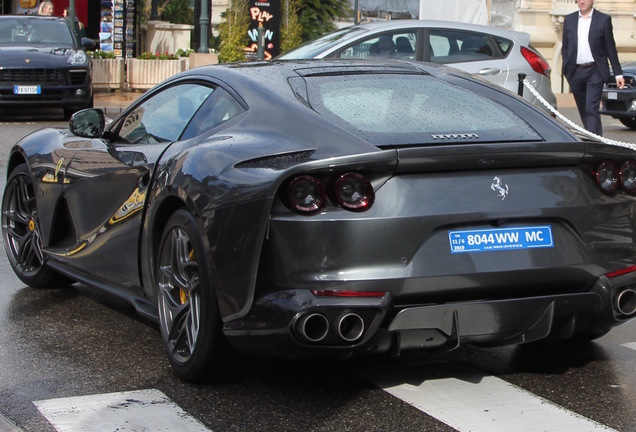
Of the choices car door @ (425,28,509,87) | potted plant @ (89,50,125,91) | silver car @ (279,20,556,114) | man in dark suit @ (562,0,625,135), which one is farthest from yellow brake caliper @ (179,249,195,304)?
potted plant @ (89,50,125,91)

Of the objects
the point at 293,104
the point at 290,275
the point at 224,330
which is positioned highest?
the point at 293,104

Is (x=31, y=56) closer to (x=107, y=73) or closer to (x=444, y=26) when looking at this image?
(x=107, y=73)

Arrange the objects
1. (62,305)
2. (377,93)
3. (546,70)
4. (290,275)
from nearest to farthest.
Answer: (290,275) → (377,93) → (62,305) → (546,70)

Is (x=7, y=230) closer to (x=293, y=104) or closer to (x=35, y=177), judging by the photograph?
(x=35, y=177)

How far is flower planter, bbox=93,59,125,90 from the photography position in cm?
2584

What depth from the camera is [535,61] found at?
14.8 meters

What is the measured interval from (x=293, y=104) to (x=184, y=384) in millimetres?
1264

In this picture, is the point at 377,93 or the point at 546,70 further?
the point at 546,70

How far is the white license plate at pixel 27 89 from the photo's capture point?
19.2 metres

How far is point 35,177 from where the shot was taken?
7.10 m

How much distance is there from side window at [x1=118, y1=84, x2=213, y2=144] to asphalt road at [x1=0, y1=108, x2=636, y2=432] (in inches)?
38.8

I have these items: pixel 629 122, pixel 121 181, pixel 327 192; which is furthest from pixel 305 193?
pixel 629 122

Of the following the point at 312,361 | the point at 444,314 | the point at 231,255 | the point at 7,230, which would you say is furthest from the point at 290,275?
the point at 7,230

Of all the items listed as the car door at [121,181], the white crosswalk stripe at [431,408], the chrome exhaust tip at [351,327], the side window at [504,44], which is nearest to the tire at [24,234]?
the car door at [121,181]
